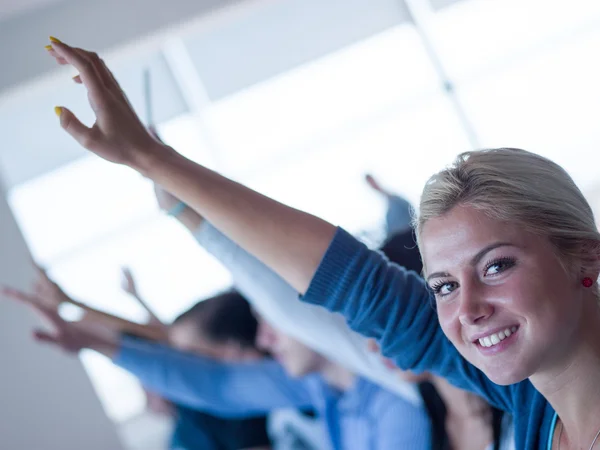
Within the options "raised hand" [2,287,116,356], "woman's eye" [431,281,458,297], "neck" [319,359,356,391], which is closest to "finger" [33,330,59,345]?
"raised hand" [2,287,116,356]

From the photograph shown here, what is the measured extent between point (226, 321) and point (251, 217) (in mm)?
1692

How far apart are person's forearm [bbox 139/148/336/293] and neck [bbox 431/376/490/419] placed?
786 mm

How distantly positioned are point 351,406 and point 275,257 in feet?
3.59

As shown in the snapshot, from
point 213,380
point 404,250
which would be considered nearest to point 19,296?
point 213,380

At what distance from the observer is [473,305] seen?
0.84 meters

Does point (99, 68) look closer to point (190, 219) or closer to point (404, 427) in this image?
point (190, 219)

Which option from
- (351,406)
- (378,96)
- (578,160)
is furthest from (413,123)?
(351,406)

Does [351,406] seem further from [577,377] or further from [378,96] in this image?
[378,96]

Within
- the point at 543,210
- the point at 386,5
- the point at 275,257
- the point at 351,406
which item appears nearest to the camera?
the point at 543,210

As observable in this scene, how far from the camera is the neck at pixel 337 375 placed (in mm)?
2012

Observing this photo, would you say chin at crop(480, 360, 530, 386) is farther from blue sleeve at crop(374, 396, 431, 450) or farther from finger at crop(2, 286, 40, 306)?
finger at crop(2, 286, 40, 306)

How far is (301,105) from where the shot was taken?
4.48m

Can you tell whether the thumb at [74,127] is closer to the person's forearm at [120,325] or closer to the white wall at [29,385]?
the person's forearm at [120,325]

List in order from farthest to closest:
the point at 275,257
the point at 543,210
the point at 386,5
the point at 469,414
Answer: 1. the point at 386,5
2. the point at 469,414
3. the point at 275,257
4. the point at 543,210
